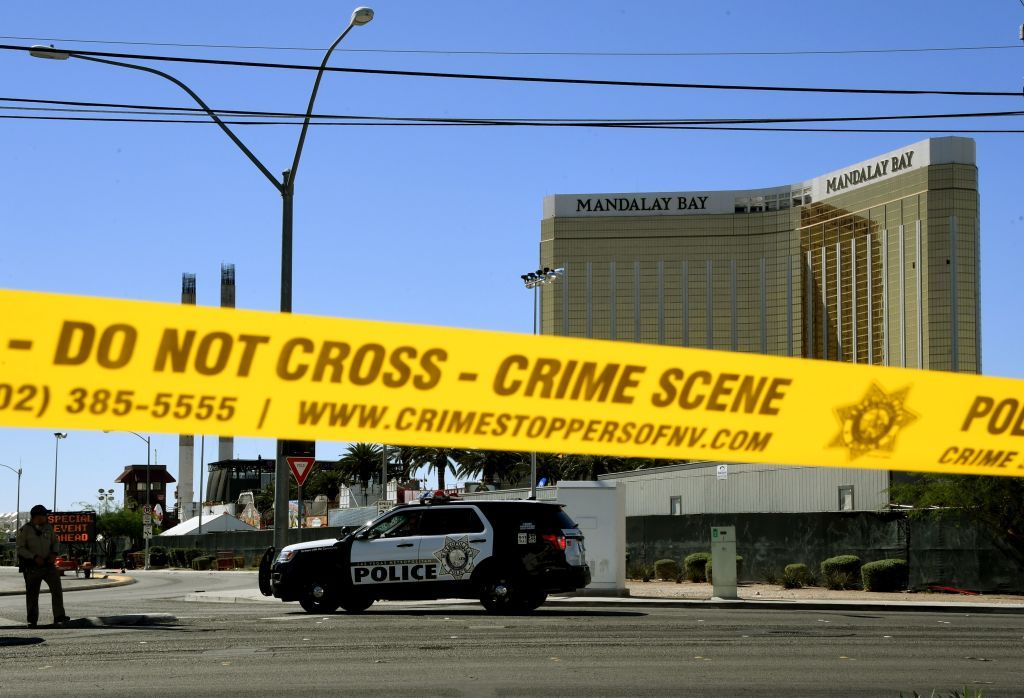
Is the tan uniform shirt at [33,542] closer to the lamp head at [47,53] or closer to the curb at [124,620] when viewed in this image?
the curb at [124,620]

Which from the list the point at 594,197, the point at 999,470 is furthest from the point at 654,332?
the point at 999,470

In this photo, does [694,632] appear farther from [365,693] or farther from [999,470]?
[999,470]

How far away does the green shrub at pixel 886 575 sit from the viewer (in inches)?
1257

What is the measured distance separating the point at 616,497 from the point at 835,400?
21.6 metres

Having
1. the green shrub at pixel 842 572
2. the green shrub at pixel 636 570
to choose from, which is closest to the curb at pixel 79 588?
the green shrub at pixel 636 570

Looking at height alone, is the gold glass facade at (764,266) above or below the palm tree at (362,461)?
above

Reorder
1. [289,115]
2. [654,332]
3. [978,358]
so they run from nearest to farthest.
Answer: [289,115] < [978,358] < [654,332]

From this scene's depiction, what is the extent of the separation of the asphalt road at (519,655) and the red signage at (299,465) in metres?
3.79

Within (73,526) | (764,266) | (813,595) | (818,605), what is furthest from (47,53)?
(764,266)

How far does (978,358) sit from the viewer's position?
151125 mm

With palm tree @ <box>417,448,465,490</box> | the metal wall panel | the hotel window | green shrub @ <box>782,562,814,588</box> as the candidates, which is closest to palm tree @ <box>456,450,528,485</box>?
palm tree @ <box>417,448,465,490</box>

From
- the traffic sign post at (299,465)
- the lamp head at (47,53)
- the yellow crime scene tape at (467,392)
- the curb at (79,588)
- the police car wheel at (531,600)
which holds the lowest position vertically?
the curb at (79,588)

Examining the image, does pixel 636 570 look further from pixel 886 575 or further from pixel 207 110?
pixel 207 110

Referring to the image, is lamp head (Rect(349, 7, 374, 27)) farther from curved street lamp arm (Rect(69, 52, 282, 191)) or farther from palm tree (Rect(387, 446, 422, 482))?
palm tree (Rect(387, 446, 422, 482))
